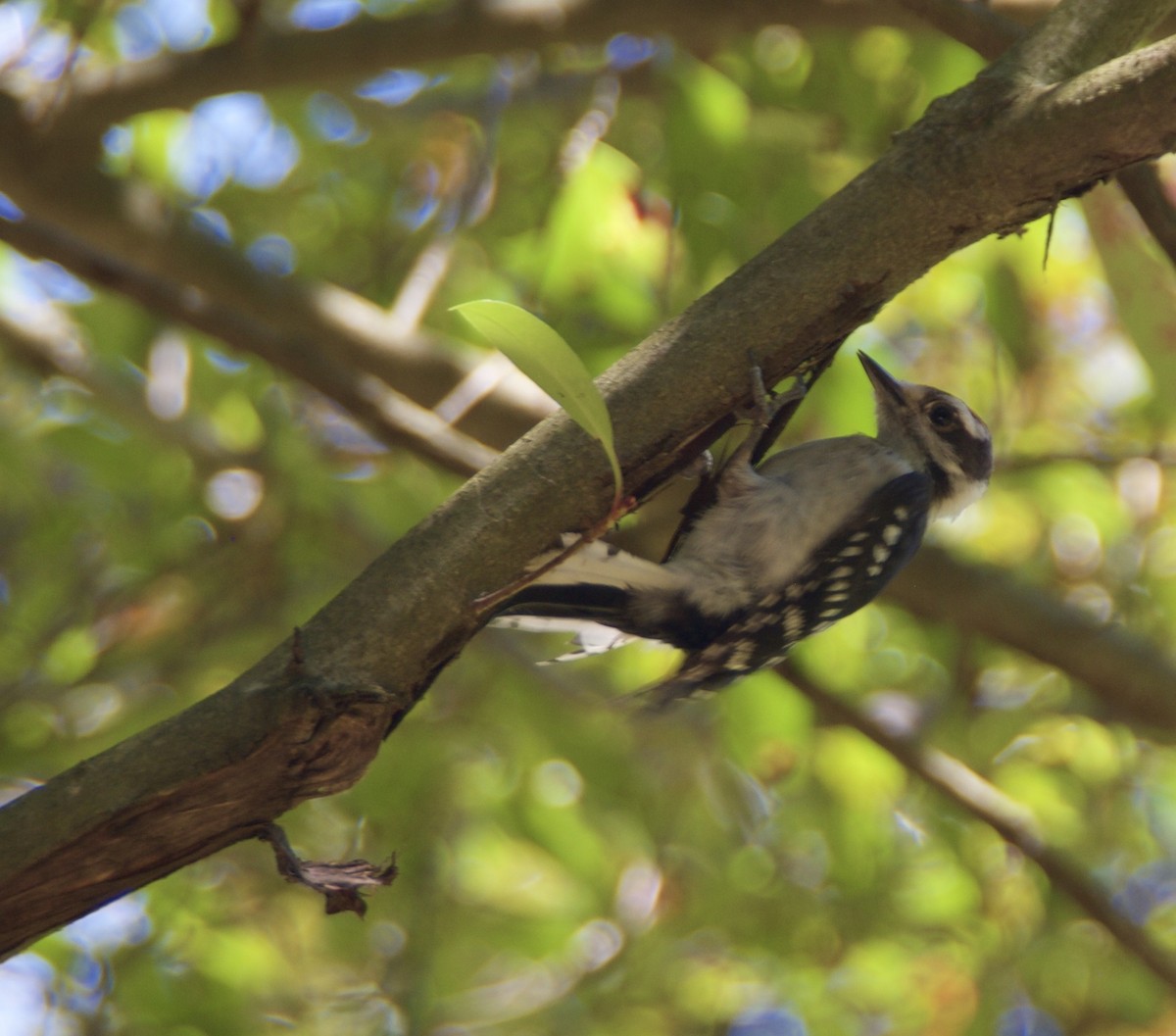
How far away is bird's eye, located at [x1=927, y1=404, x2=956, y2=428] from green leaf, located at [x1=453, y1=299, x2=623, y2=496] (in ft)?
8.30

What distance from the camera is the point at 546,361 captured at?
5.55 ft

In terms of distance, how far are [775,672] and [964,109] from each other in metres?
2.06

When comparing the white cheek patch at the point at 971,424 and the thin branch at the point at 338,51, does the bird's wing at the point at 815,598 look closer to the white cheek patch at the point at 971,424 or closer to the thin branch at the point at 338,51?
the white cheek patch at the point at 971,424

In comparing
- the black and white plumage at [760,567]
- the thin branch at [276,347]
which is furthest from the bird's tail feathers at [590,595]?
the thin branch at [276,347]

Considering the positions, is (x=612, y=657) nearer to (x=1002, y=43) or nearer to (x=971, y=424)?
(x=971, y=424)

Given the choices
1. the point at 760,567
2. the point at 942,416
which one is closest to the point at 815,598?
the point at 760,567

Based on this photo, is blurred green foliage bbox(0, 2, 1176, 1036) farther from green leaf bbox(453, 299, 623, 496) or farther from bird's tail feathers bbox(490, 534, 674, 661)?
green leaf bbox(453, 299, 623, 496)

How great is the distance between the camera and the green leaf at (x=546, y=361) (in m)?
1.68

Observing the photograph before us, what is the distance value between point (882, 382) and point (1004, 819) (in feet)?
4.49

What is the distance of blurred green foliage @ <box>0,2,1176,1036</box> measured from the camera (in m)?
3.56

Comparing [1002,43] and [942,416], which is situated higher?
[1002,43]

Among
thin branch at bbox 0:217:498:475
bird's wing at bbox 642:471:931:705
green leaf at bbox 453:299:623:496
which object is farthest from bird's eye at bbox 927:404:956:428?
green leaf at bbox 453:299:623:496

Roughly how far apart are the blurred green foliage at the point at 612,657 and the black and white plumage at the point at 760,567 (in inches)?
8.5

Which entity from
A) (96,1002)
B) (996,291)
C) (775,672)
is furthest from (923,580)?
(96,1002)
